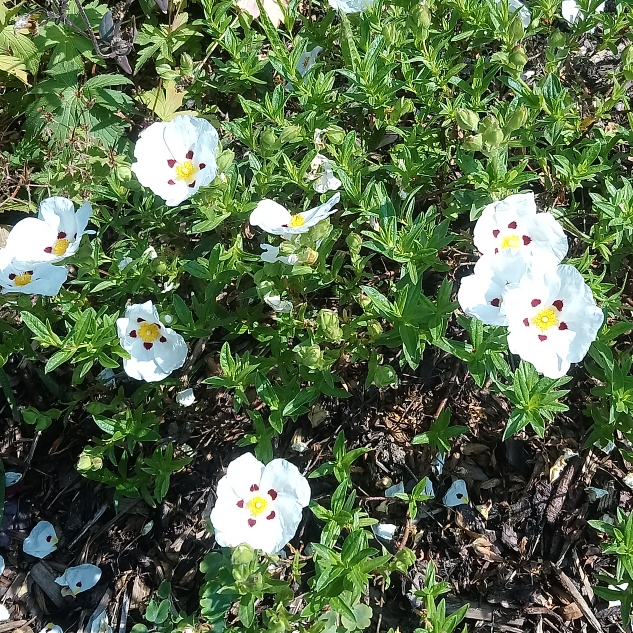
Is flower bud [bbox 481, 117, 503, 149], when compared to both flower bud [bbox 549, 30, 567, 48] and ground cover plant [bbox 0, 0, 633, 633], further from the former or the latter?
flower bud [bbox 549, 30, 567, 48]

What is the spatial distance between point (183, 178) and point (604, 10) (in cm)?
297

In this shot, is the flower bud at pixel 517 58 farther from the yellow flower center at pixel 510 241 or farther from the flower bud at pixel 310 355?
the flower bud at pixel 310 355

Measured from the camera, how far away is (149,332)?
3.15 metres

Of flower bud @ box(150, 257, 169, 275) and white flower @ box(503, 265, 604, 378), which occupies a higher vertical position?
white flower @ box(503, 265, 604, 378)

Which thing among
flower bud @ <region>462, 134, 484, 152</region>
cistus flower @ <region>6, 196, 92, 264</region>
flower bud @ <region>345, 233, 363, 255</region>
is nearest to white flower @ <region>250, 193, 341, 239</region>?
flower bud @ <region>345, 233, 363, 255</region>

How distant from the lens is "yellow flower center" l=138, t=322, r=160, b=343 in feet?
10.3

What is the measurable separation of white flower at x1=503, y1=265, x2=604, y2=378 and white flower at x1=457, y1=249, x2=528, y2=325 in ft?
0.30

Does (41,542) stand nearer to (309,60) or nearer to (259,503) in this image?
(259,503)

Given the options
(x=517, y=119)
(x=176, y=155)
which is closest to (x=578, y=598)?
(x=517, y=119)

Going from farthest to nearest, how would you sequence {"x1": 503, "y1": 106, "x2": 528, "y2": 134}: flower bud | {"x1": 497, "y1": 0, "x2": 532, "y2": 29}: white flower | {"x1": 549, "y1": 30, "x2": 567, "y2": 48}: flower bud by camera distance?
{"x1": 497, "y1": 0, "x2": 532, "y2": 29}: white flower < {"x1": 549, "y1": 30, "x2": 567, "y2": 48}: flower bud < {"x1": 503, "y1": 106, "x2": 528, "y2": 134}: flower bud

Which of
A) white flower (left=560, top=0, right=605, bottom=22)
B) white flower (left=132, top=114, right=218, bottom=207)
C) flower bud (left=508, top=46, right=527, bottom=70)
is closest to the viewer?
white flower (left=132, top=114, right=218, bottom=207)

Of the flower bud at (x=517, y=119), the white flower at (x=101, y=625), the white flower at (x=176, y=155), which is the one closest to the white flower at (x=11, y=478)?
the white flower at (x=101, y=625)

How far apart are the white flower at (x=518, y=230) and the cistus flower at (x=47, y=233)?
1.85 meters

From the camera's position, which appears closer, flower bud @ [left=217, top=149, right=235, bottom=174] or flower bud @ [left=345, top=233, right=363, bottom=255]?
flower bud @ [left=217, top=149, right=235, bottom=174]
